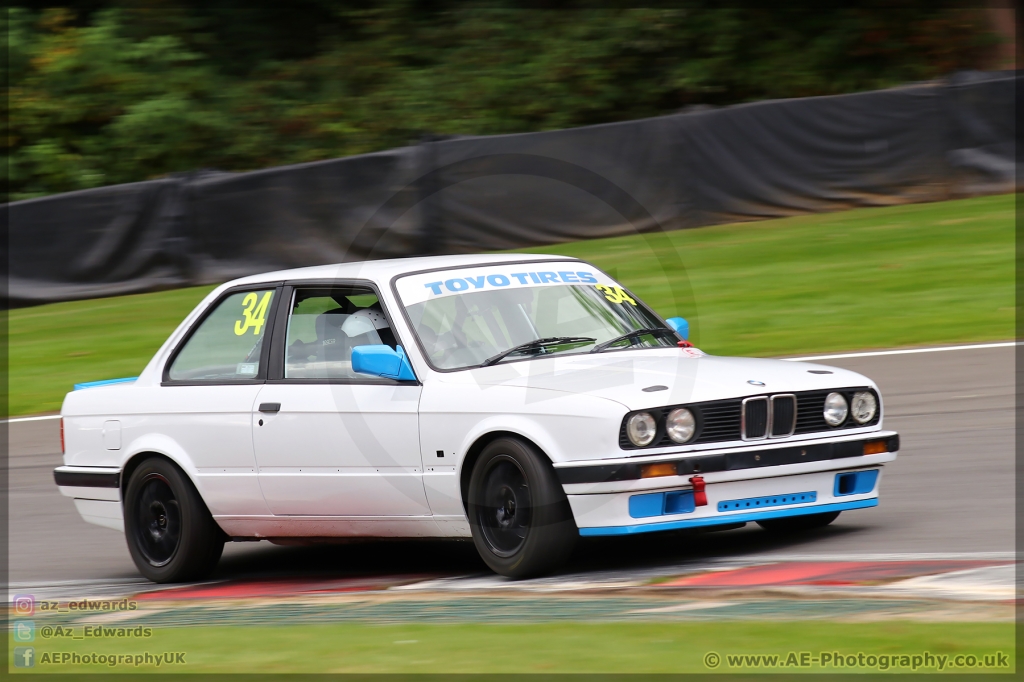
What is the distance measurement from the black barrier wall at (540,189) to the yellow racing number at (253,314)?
31.5 ft

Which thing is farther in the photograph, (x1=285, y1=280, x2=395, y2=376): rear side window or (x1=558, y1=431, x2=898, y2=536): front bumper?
(x1=285, y1=280, x2=395, y2=376): rear side window

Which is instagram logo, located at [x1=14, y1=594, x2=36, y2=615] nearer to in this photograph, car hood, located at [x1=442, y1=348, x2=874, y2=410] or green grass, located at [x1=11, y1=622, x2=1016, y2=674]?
green grass, located at [x1=11, y1=622, x2=1016, y2=674]

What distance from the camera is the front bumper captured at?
225 inches

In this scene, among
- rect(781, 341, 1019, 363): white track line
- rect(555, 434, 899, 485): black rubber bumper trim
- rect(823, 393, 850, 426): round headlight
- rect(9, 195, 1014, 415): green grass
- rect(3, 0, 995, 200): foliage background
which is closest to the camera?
rect(555, 434, 899, 485): black rubber bumper trim

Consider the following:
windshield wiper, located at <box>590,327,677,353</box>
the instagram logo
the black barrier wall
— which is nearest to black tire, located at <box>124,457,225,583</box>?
the instagram logo

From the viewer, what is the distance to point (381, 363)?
638cm

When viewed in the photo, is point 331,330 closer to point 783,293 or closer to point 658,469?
point 658,469

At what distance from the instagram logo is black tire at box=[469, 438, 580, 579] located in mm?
2143

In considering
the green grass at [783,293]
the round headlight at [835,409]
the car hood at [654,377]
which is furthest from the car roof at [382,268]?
the green grass at [783,293]

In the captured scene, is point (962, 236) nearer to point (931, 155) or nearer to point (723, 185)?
point (931, 155)

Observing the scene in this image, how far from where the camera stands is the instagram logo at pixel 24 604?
21.0ft

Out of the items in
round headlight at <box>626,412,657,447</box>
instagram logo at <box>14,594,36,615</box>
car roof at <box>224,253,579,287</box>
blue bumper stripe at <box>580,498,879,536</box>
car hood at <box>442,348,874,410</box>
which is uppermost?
car roof at <box>224,253,579,287</box>

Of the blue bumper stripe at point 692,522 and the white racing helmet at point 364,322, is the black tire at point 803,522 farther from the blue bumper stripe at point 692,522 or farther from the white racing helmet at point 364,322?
the white racing helmet at point 364,322

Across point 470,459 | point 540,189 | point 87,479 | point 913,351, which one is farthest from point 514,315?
point 540,189
